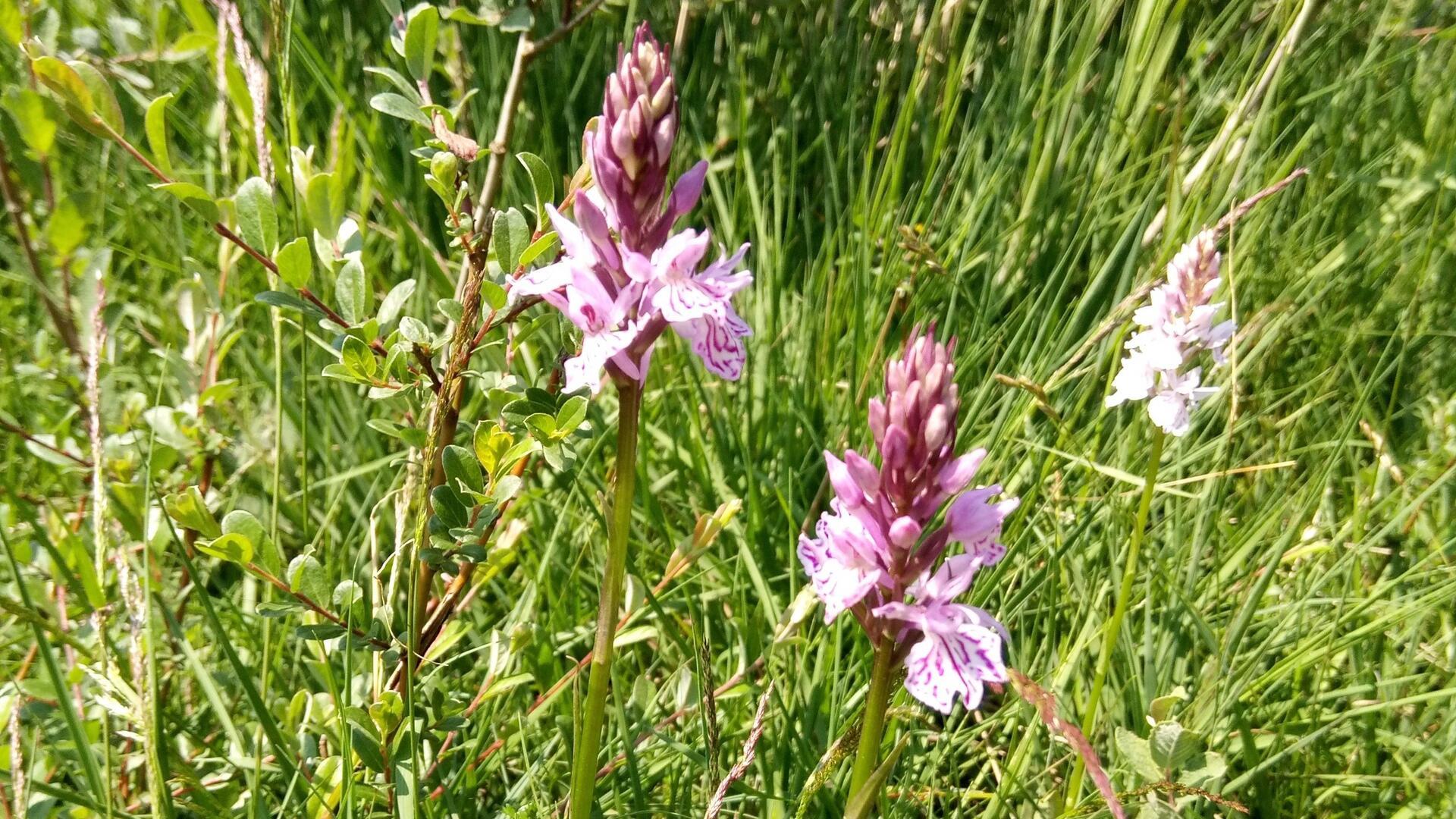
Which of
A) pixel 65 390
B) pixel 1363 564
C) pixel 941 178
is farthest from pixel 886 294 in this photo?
pixel 65 390

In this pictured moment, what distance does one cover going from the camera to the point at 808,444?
2477 millimetres

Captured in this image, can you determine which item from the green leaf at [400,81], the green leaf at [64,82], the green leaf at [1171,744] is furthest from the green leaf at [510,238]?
the green leaf at [1171,744]

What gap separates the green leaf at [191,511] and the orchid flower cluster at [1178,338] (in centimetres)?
137

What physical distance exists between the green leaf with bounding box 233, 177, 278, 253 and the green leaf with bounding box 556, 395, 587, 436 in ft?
1.61

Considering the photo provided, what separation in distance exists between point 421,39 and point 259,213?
0.34 m

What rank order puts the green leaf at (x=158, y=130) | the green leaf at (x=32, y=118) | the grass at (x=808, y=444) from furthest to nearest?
the green leaf at (x=32, y=118), the grass at (x=808, y=444), the green leaf at (x=158, y=130)

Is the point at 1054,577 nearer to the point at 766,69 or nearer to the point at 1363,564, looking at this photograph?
the point at 1363,564

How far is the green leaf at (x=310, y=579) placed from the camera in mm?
1438

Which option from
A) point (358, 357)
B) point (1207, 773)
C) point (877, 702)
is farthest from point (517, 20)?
point (1207, 773)

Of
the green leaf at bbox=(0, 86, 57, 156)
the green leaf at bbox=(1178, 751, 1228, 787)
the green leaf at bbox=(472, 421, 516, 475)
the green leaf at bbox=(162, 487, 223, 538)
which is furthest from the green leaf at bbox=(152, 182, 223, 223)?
the green leaf at bbox=(1178, 751, 1228, 787)

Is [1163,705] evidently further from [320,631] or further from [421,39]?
[421,39]

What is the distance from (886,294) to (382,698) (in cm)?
160

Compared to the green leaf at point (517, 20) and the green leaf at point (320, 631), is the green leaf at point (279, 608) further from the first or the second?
the green leaf at point (517, 20)

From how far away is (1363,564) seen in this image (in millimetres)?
2326
